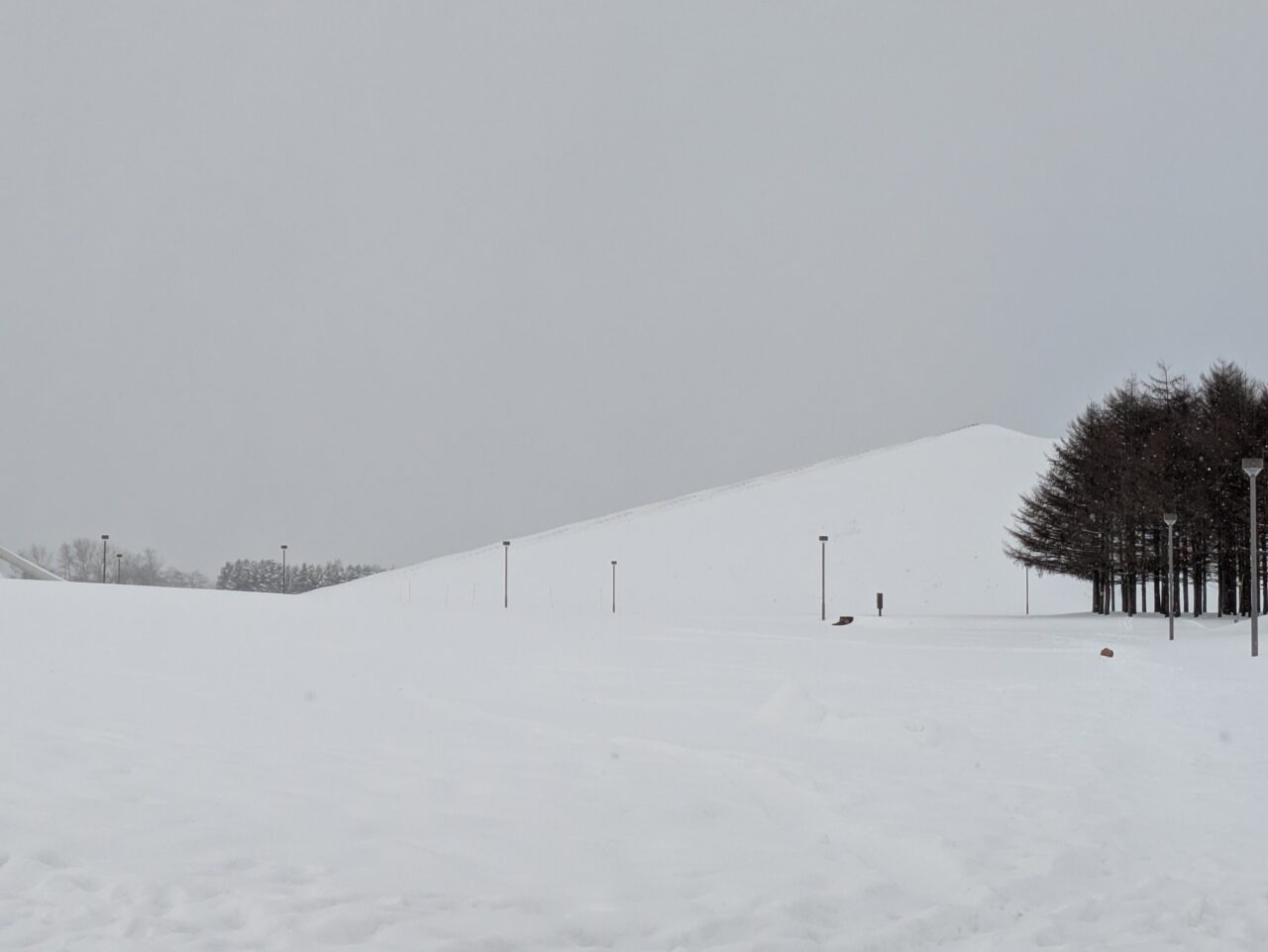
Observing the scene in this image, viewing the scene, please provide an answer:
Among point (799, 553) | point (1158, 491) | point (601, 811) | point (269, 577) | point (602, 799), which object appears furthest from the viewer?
point (269, 577)

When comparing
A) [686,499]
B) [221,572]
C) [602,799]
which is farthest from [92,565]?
→ [602,799]

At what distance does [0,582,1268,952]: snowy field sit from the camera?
17.6 feet

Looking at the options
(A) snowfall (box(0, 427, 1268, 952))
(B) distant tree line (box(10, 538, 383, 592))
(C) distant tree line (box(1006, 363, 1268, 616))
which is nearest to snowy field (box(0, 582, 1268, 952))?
(A) snowfall (box(0, 427, 1268, 952))

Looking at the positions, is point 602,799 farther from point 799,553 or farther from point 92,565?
point 92,565

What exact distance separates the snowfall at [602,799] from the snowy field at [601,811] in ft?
0.11

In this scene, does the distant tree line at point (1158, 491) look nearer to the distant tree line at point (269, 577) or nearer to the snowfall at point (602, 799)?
the snowfall at point (602, 799)

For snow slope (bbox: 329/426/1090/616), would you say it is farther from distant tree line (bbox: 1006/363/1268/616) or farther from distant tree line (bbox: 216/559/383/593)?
distant tree line (bbox: 216/559/383/593)

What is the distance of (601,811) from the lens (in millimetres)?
7688

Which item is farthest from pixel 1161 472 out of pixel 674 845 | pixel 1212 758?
pixel 674 845

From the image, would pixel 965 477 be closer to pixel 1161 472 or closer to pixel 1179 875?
pixel 1161 472

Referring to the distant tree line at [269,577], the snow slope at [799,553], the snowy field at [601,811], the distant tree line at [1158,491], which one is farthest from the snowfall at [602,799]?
the distant tree line at [269,577]

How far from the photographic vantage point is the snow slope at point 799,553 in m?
72.7

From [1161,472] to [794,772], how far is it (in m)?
39.5

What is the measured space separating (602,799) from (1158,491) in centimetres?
4053
